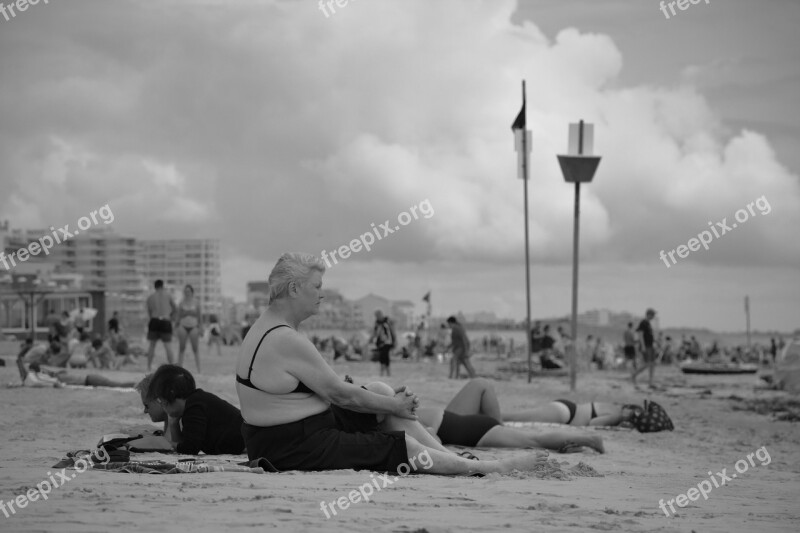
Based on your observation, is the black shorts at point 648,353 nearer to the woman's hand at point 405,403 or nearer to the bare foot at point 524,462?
the bare foot at point 524,462

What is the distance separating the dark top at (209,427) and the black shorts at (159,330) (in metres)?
8.79

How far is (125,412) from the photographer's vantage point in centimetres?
862

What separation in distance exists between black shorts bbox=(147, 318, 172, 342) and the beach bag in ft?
26.0

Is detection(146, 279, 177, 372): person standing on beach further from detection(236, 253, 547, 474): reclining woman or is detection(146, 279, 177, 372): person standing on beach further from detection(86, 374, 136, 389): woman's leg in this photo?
detection(236, 253, 547, 474): reclining woman

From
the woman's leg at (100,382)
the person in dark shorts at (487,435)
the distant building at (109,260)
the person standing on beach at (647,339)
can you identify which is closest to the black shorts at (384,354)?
the person standing on beach at (647,339)

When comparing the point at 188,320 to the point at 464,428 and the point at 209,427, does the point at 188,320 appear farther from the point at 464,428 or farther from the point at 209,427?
the point at 209,427

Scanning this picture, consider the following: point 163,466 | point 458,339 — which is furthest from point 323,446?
point 458,339

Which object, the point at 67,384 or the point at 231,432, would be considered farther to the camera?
the point at 67,384

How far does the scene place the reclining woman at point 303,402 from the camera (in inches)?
178

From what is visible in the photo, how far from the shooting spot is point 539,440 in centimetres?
645

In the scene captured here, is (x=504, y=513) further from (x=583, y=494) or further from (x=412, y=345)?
(x=412, y=345)

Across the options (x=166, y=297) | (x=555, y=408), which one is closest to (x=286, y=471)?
(x=555, y=408)

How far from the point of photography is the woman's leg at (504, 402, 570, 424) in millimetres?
8086

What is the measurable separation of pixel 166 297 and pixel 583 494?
11.1 meters
